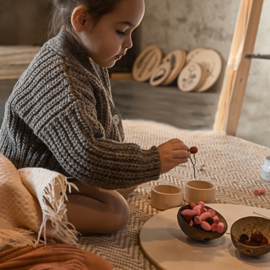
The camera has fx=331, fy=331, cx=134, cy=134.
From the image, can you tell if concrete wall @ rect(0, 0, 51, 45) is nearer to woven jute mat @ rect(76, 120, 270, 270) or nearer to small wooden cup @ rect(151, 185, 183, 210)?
woven jute mat @ rect(76, 120, 270, 270)

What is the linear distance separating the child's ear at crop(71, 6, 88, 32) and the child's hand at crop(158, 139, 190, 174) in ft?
1.25

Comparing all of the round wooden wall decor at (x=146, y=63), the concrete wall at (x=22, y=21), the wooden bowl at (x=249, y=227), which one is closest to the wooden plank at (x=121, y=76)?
the round wooden wall decor at (x=146, y=63)

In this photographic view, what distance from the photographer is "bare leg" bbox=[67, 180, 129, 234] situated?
93cm

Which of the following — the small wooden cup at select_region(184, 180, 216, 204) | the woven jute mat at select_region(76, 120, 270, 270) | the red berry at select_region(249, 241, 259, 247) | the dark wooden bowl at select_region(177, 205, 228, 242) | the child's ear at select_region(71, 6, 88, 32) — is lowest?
the woven jute mat at select_region(76, 120, 270, 270)

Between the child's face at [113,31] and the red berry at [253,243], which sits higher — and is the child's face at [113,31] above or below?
above

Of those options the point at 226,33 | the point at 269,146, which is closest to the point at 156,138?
the point at 269,146

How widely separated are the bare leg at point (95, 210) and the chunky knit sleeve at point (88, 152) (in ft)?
0.51

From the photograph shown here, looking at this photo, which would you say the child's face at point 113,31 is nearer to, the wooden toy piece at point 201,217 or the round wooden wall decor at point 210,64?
the wooden toy piece at point 201,217

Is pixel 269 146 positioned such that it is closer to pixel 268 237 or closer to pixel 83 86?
pixel 268 237

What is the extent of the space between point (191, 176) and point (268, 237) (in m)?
0.67

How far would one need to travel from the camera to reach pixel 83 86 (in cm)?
84

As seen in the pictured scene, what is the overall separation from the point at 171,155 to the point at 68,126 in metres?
0.27

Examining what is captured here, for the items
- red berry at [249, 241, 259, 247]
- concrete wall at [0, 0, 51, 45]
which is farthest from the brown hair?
concrete wall at [0, 0, 51, 45]

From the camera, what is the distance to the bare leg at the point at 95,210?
0.93 metres
